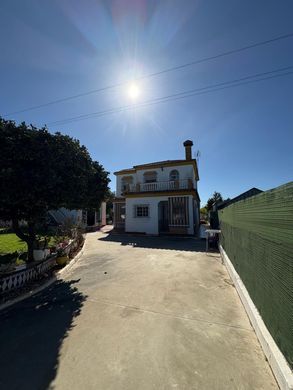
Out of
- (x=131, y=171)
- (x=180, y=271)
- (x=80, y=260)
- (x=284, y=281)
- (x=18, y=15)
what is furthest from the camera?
(x=131, y=171)

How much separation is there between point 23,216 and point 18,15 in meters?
7.19

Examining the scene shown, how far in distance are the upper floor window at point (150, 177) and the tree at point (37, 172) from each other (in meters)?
15.4

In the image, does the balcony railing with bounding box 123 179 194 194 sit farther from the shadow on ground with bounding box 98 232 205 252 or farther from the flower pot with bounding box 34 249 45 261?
the flower pot with bounding box 34 249 45 261

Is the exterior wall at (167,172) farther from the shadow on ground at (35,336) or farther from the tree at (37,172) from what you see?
the shadow on ground at (35,336)

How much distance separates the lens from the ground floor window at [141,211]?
20.9 m

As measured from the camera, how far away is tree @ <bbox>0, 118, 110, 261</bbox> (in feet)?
19.0

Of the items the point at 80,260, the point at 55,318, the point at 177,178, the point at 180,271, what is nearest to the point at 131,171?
the point at 177,178

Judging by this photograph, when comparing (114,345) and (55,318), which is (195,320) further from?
(55,318)

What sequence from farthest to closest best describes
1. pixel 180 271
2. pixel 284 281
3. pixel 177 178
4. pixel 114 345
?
pixel 177 178 < pixel 180 271 < pixel 114 345 < pixel 284 281

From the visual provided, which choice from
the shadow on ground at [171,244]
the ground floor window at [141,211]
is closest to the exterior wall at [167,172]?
the ground floor window at [141,211]

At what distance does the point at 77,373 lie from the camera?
9.68 ft

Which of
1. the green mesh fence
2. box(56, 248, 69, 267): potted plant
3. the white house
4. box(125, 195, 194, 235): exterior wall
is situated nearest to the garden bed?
box(56, 248, 69, 267): potted plant

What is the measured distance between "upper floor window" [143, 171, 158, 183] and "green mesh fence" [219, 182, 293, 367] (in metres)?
18.9

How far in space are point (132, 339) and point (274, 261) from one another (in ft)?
9.49
